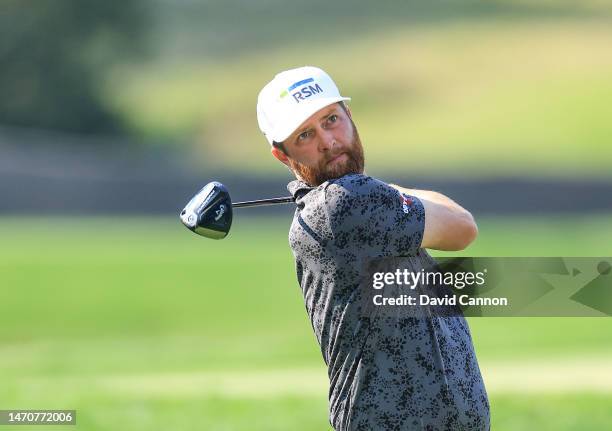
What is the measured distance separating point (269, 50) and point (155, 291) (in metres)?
50.4

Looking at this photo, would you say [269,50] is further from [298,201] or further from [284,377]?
[298,201]

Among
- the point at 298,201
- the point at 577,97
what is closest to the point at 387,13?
the point at 577,97

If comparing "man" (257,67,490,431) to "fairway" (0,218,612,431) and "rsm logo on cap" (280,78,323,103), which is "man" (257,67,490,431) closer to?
"rsm logo on cap" (280,78,323,103)

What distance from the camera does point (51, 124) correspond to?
194 feet

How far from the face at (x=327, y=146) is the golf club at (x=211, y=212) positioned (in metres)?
0.24

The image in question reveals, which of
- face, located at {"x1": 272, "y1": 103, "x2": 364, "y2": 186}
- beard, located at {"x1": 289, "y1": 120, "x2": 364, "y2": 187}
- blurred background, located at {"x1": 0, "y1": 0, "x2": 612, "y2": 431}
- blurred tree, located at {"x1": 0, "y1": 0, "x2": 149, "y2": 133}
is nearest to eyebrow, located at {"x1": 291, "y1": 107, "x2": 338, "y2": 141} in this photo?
face, located at {"x1": 272, "y1": 103, "x2": 364, "y2": 186}

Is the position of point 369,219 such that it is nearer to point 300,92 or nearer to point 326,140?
point 326,140

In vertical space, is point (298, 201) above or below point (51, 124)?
below

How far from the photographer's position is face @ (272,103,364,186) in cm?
485

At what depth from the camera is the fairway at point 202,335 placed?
937cm

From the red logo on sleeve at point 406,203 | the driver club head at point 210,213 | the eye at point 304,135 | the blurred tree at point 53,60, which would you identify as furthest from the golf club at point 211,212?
the blurred tree at point 53,60

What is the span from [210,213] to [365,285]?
0.76 m

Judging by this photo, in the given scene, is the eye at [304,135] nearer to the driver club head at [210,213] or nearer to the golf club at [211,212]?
the golf club at [211,212]

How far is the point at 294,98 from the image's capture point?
489 centimetres
